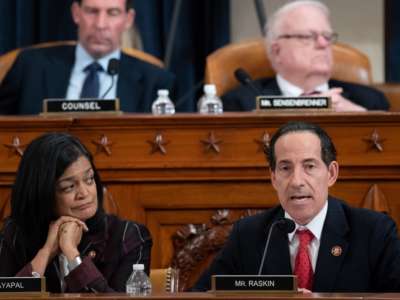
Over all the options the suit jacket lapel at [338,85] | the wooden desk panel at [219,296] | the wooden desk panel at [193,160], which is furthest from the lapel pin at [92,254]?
the suit jacket lapel at [338,85]

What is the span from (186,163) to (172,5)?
98.6 inches

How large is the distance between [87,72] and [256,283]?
2.78 meters

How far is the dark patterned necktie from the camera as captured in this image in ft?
18.5

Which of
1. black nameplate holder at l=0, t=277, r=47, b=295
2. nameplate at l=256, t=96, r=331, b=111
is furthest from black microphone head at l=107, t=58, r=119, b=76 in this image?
black nameplate holder at l=0, t=277, r=47, b=295

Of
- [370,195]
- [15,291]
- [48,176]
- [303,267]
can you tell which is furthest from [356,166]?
[15,291]

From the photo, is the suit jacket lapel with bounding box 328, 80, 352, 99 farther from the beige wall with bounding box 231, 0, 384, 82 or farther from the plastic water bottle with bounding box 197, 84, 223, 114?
the beige wall with bounding box 231, 0, 384, 82

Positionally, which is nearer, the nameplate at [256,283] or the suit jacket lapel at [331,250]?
the nameplate at [256,283]

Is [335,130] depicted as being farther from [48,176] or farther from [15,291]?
[15,291]

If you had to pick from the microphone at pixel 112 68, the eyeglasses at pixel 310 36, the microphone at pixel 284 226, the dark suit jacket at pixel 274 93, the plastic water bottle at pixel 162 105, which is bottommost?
the microphone at pixel 284 226

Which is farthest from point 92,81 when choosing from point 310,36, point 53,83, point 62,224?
point 62,224

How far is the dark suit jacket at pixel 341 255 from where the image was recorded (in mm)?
3611

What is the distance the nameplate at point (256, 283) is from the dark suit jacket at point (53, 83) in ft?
8.20

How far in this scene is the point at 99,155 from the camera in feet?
15.1

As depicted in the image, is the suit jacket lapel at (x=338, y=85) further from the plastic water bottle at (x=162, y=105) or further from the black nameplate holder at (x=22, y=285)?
the black nameplate holder at (x=22, y=285)
